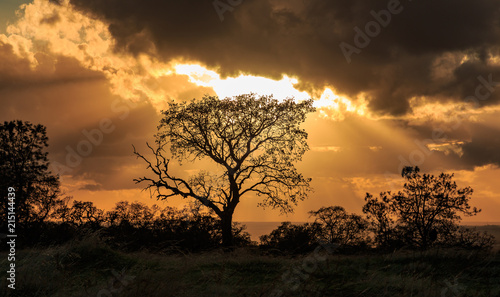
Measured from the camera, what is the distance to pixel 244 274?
1488cm

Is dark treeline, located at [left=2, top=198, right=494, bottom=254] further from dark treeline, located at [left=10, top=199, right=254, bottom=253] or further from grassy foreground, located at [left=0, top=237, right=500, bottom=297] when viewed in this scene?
grassy foreground, located at [left=0, top=237, right=500, bottom=297]

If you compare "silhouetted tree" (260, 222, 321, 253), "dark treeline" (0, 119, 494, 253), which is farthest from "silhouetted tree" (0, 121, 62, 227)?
"silhouetted tree" (260, 222, 321, 253)

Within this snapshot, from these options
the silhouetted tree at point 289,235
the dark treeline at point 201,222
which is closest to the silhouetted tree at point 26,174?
the dark treeline at point 201,222

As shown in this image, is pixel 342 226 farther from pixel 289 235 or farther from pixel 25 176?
pixel 25 176

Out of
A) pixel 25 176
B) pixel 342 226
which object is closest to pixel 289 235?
pixel 342 226

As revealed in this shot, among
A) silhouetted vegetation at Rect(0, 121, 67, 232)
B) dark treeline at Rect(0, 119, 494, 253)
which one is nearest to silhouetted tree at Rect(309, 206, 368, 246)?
dark treeline at Rect(0, 119, 494, 253)

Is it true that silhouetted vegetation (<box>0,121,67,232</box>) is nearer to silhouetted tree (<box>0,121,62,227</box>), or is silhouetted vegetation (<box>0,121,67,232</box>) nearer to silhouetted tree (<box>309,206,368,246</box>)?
silhouetted tree (<box>0,121,62,227</box>)

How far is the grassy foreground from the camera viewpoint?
30.8 ft

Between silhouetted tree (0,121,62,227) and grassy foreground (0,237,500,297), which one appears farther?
silhouetted tree (0,121,62,227)

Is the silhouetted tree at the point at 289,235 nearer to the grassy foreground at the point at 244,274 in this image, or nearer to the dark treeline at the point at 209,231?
the dark treeline at the point at 209,231

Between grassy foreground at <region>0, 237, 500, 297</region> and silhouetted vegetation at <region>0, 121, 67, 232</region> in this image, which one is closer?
grassy foreground at <region>0, 237, 500, 297</region>

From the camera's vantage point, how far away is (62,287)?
10.9 meters

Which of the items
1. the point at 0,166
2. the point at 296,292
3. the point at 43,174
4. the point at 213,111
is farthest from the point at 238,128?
the point at 296,292

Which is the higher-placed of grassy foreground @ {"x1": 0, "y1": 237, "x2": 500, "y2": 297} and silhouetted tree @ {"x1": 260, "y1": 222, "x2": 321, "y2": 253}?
silhouetted tree @ {"x1": 260, "y1": 222, "x2": 321, "y2": 253}
